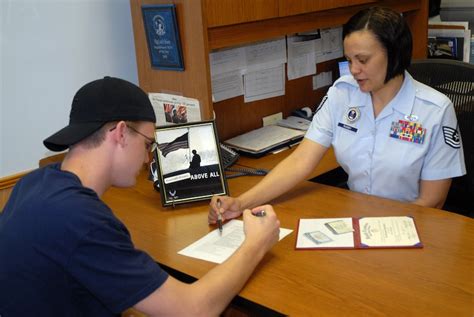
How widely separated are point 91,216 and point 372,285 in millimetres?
664

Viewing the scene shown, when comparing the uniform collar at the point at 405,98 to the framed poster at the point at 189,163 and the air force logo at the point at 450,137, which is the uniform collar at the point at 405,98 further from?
the framed poster at the point at 189,163

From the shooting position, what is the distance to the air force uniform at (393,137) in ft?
5.74

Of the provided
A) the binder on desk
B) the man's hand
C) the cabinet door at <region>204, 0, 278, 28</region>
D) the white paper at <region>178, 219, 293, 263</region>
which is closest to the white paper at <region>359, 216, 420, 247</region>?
the white paper at <region>178, 219, 293, 263</region>

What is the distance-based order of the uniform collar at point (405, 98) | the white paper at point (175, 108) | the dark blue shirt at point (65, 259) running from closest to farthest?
the dark blue shirt at point (65, 259) < the uniform collar at point (405, 98) < the white paper at point (175, 108)

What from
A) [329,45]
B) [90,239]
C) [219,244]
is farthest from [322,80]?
[90,239]

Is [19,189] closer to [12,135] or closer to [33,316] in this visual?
[33,316]

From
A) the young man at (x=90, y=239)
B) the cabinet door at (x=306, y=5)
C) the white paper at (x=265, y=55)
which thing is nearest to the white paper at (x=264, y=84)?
the white paper at (x=265, y=55)

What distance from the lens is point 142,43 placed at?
2176 millimetres

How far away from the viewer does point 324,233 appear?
156 centimetres

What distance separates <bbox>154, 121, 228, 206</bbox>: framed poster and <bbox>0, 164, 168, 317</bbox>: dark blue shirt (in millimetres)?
721

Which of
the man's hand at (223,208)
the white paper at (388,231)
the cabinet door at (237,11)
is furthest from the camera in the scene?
the cabinet door at (237,11)

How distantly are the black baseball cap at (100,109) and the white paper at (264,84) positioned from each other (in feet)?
4.13

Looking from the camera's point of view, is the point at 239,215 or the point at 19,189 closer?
the point at 19,189

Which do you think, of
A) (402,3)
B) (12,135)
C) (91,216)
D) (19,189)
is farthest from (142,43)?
(402,3)
